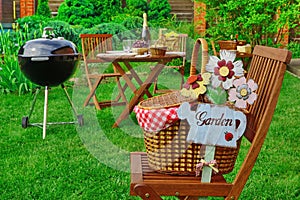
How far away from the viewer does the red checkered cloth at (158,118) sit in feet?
6.39

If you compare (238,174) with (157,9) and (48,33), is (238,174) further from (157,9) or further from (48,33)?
(157,9)

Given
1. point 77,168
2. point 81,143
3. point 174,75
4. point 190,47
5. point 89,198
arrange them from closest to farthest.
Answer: point 89,198
point 77,168
point 81,143
point 174,75
point 190,47

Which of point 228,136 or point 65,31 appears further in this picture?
point 65,31

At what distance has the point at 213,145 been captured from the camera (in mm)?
1948

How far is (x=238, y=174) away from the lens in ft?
6.52

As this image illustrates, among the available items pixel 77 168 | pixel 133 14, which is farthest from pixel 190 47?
pixel 77 168

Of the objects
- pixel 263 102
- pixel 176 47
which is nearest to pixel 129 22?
pixel 176 47

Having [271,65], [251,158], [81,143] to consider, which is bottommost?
[81,143]

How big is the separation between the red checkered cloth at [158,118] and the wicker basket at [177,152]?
0.02 meters

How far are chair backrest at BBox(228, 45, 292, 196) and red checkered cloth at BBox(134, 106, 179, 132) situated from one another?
34 centimetres

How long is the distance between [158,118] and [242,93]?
0.35 m

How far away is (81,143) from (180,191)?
2830 millimetres

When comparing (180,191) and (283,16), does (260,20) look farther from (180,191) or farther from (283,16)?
(180,191)

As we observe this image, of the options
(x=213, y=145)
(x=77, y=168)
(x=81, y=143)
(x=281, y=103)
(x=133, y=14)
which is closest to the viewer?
(x=213, y=145)
